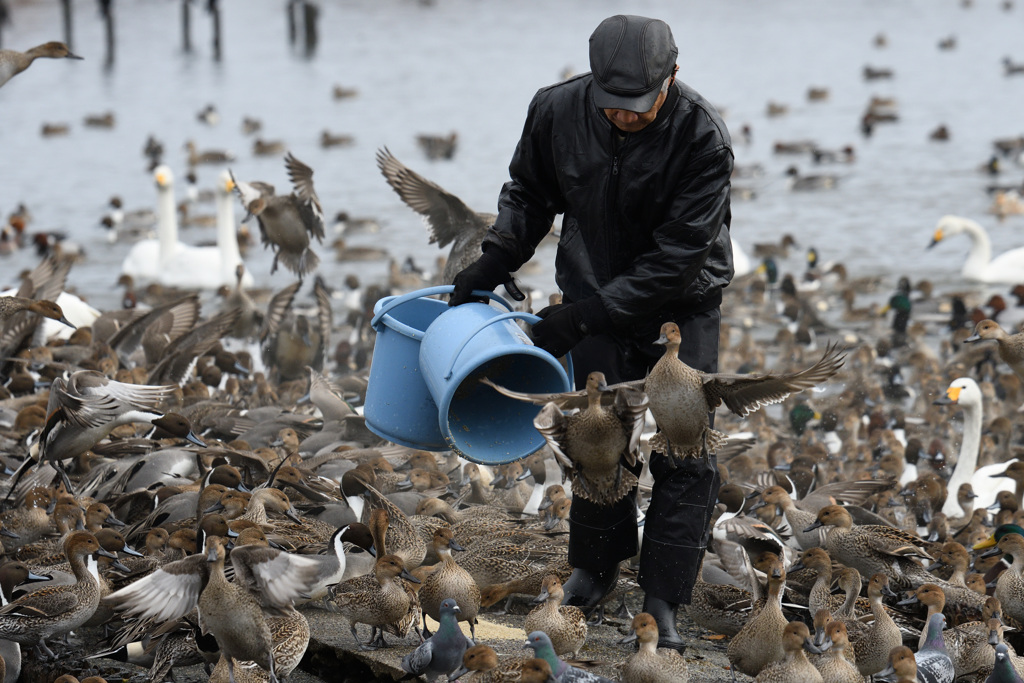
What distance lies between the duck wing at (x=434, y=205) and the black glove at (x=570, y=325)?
4.69m

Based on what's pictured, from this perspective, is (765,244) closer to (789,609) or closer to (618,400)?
(789,609)

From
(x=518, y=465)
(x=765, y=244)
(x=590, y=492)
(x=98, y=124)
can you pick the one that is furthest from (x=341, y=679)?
(x=98, y=124)

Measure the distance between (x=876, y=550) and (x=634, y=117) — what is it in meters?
2.98

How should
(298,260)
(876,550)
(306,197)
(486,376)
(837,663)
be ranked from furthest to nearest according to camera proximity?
(298,260) → (306,197) → (876,550) → (486,376) → (837,663)

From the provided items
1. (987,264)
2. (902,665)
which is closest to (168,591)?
(902,665)

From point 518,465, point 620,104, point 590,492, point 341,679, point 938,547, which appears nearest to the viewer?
point 620,104

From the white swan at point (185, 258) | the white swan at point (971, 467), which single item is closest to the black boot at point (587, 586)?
the white swan at point (971, 467)

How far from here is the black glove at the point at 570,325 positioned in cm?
520

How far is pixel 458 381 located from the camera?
506cm

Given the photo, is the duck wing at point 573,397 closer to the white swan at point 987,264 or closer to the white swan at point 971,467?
the white swan at point 971,467

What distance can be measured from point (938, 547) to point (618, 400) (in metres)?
3.03

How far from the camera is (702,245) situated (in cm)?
508

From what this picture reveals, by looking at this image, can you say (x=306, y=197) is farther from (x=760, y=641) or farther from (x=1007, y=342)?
(x=760, y=641)

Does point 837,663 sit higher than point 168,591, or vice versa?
point 168,591
